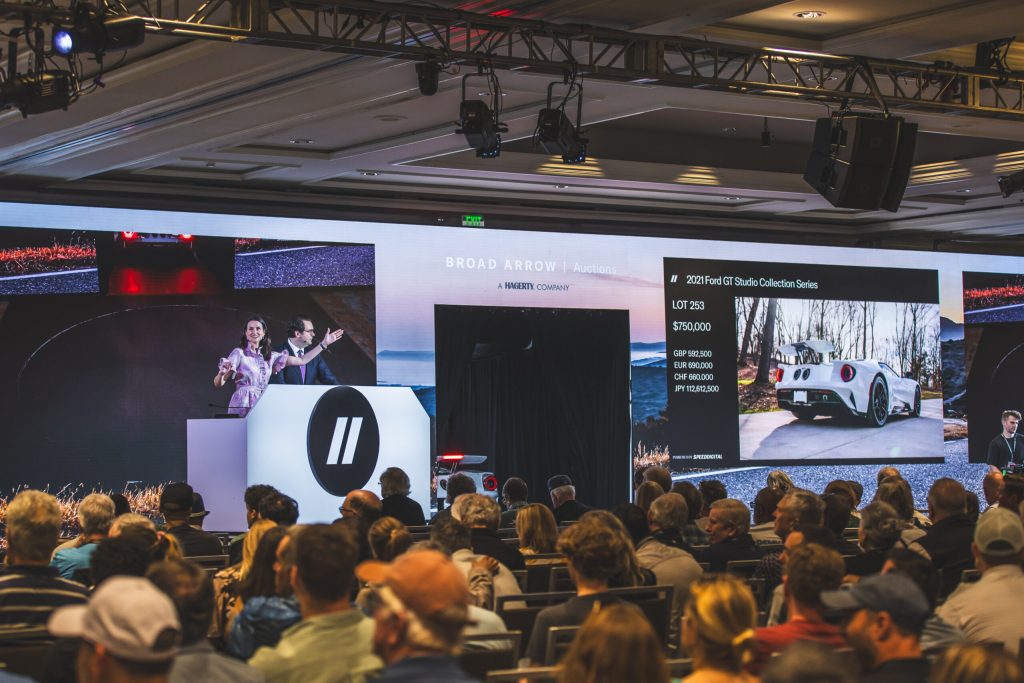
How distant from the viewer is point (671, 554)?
5.90 metres

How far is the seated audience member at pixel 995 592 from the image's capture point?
436 centimetres

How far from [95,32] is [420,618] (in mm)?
4932

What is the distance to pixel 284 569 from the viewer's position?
3.90 meters

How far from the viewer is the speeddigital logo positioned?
11445mm

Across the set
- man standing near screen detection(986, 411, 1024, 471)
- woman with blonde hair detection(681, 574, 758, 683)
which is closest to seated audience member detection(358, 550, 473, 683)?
woman with blonde hair detection(681, 574, 758, 683)

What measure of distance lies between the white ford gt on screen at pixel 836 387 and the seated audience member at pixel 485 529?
8919mm

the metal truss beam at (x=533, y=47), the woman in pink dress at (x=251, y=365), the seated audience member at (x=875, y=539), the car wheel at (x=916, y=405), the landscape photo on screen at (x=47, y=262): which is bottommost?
the seated audience member at (x=875, y=539)

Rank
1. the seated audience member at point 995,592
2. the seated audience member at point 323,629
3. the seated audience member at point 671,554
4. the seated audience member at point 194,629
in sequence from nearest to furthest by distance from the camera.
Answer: the seated audience member at point 194,629 < the seated audience member at point 323,629 < the seated audience member at point 995,592 < the seated audience member at point 671,554

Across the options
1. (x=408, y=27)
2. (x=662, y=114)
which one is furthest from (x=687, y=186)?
(x=408, y=27)

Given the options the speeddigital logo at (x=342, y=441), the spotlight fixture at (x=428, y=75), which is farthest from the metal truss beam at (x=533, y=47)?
the speeddigital logo at (x=342, y=441)

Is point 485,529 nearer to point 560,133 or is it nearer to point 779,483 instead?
point 779,483

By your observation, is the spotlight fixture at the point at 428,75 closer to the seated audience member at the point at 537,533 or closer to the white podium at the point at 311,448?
the seated audience member at the point at 537,533

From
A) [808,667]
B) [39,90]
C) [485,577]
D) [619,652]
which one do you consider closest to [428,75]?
[39,90]

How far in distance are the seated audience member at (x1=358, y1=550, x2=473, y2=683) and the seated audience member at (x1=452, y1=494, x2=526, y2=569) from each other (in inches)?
146
